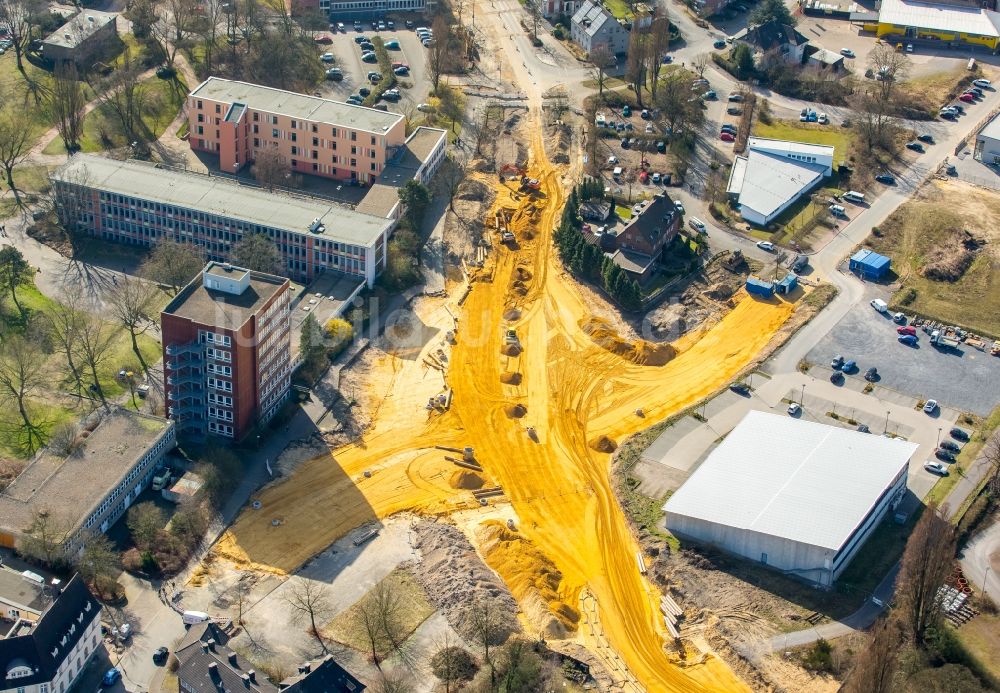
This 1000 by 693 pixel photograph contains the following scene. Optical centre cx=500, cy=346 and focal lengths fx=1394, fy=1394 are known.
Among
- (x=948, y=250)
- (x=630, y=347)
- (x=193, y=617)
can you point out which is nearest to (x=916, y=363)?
(x=948, y=250)

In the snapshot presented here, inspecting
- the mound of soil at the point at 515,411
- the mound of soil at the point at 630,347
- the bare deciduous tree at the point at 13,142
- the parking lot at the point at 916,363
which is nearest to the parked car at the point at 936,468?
the parking lot at the point at 916,363

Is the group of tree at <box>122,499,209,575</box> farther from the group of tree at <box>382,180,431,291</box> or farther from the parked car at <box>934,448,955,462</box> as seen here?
the parked car at <box>934,448,955,462</box>

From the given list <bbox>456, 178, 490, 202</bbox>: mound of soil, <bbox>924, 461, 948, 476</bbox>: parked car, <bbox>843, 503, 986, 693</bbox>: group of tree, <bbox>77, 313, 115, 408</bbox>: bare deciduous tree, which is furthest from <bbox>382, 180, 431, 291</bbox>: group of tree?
<bbox>843, 503, 986, 693</bbox>: group of tree

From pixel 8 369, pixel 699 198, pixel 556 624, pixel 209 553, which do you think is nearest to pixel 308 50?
pixel 699 198

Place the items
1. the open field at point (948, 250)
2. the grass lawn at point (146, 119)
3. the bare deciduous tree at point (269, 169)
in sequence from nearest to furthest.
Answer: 1. the open field at point (948, 250)
2. the bare deciduous tree at point (269, 169)
3. the grass lawn at point (146, 119)

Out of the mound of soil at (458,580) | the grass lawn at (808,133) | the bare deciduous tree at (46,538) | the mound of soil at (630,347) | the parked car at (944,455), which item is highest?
the grass lawn at (808,133)

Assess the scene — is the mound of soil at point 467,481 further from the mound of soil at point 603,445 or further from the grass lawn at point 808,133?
the grass lawn at point 808,133

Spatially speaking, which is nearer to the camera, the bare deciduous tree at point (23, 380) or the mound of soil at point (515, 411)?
the bare deciduous tree at point (23, 380)

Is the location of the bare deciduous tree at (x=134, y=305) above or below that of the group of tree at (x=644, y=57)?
below

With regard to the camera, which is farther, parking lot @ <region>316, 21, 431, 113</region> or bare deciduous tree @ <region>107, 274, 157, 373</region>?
parking lot @ <region>316, 21, 431, 113</region>
